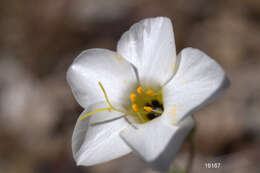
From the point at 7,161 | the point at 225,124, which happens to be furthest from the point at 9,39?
the point at 225,124

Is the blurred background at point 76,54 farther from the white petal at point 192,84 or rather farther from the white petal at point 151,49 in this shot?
the white petal at point 192,84

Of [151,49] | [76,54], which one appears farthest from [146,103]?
[76,54]

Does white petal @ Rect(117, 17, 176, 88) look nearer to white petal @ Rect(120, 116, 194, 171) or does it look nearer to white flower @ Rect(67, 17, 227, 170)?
white flower @ Rect(67, 17, 227, 170)

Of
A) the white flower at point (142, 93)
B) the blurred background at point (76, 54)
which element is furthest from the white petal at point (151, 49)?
the blurred background at point (76, 54)

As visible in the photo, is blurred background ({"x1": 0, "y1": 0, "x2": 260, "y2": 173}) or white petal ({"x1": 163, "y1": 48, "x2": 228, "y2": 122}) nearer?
white petal ({"x1": 163, "y1": 48, "x2": 228, "y2": 122})

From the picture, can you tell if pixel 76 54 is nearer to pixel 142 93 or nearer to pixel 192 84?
pixel 142 93

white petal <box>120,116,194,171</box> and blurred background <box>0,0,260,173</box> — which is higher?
white petal <box>120,116,194,171</box>

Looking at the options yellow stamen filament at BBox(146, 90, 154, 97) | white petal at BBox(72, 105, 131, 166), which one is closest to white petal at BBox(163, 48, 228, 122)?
yellow stamen filament at BBox(146, 90, 154, 97)
